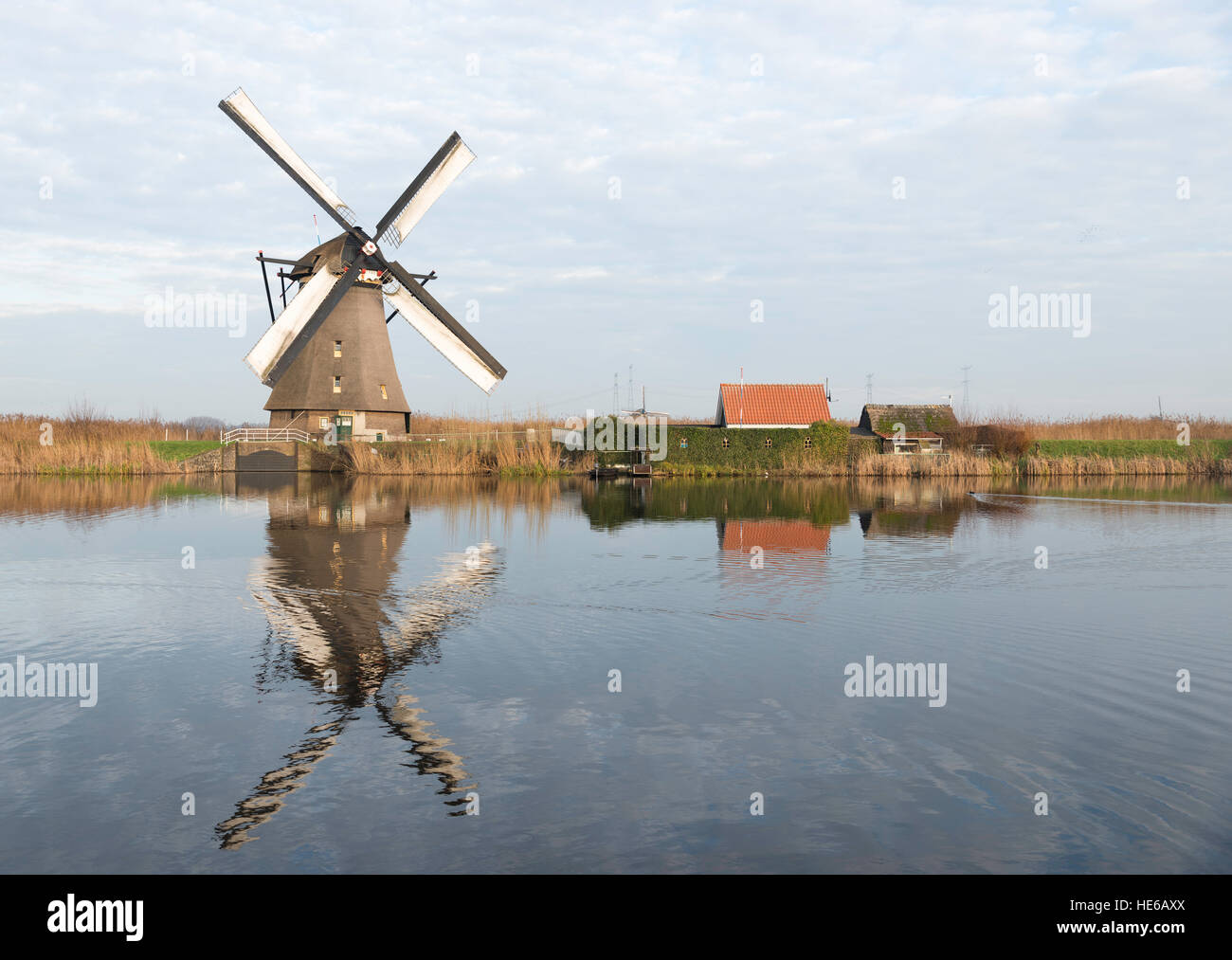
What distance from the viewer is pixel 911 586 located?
10.7 meters

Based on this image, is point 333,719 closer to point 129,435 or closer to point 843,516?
point 843,516

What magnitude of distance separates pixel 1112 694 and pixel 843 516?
1374 cm

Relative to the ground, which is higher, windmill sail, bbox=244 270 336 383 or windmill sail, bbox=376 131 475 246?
windmill sail, bbox=376 131 475 246

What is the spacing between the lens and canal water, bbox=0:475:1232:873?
4059mm

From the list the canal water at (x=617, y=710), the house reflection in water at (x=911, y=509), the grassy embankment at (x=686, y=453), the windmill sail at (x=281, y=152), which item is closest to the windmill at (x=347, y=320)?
the windmill sail at (x=281, y=152)

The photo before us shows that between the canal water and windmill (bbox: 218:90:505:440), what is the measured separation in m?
21.9

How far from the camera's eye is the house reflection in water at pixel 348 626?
4.86m

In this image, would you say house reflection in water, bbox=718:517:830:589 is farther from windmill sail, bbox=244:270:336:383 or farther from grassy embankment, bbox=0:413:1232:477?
windmill sail, bbox=244:270:336:383

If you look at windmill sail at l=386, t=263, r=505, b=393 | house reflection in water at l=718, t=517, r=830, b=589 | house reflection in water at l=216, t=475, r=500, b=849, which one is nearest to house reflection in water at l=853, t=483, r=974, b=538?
house reflection in water at l=718, t=517, r=830, b=589

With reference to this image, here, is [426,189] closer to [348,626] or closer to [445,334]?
[445,334]
